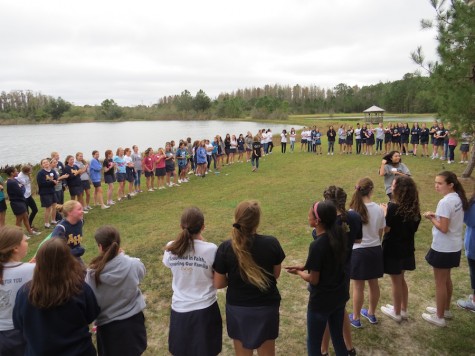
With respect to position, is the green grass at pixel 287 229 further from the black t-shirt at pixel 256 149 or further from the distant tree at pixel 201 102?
the distant tree at pixel 201 102

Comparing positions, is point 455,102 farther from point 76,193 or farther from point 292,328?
point 76,193

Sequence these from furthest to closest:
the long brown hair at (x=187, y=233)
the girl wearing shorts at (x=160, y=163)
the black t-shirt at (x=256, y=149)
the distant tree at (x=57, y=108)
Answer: the distant tree at (x=57, y=108) → the black t-shirt at (x=256, y=149) → the girl wearing shorts at (x=160, y=163) → the long brown hair at (x=187, y=233)

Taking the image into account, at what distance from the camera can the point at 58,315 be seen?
2.27 meters

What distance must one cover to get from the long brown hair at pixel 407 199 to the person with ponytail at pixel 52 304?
125 inches

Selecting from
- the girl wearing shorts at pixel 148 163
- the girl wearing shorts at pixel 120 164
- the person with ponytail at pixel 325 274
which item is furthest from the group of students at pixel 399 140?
the person with ponytail at pixel 325 274

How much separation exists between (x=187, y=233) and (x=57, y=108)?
88.0m

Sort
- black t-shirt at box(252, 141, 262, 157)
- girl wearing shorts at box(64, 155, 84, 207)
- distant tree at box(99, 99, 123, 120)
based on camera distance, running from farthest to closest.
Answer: distant tree at box(99, 99, 123, 120)
black t-shirt at box(252, 141, 262, 157)
girl wearing shorts at box(64, 155, 84, 207)

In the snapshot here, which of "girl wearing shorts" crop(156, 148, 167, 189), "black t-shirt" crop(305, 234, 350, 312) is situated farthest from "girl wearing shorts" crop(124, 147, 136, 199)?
"black t-shirt" crop(305, 234, 350, 312)

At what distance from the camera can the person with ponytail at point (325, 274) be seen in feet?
9.36

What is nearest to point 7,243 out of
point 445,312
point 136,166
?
point 445,312

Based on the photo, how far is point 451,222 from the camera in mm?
3691

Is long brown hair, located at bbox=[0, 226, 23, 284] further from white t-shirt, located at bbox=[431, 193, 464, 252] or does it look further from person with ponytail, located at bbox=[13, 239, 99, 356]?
white t-shirt, located at bbox=[431, 193, 464, 252]

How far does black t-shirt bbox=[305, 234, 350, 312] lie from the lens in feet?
9.36

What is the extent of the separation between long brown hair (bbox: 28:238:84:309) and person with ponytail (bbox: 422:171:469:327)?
11.2 ft
